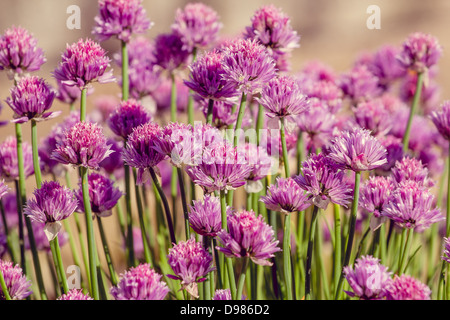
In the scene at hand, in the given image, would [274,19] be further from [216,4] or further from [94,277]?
[216,4]

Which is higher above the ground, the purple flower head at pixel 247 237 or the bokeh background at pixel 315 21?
the bokeh background at pixel 315 21

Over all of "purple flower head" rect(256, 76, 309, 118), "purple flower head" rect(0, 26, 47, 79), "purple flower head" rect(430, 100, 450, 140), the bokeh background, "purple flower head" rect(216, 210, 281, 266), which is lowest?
"purple flower head" rect(216, 210, 281, 266)

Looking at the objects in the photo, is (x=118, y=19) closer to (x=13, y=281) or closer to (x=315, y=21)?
(x=13, y=281)

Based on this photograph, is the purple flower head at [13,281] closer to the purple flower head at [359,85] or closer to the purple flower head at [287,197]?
the purple flower head at [287,197]

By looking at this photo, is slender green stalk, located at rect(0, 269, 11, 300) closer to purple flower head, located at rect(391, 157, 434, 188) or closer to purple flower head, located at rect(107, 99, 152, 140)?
purple flower head, located at rect(107, 99, 152, 140)

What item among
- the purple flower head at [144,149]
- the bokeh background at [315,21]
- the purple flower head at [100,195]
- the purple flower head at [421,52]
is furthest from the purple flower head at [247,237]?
the bokeh background at [315,21]

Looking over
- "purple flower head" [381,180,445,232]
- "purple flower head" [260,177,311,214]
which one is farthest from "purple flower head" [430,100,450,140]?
"purple flower head" [260,177,311,214]
